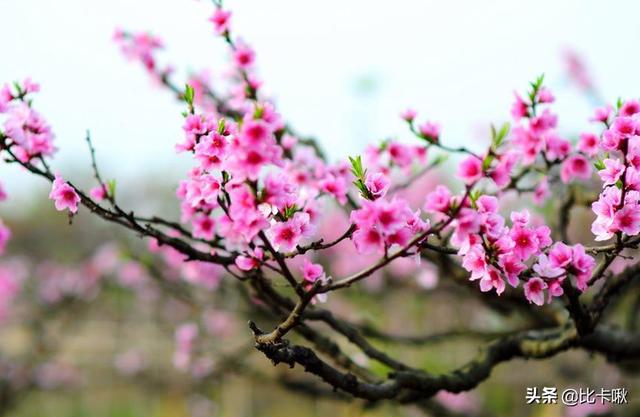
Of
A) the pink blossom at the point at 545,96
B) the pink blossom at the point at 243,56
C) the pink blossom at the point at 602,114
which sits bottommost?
the pink blossom at the point at 602,114

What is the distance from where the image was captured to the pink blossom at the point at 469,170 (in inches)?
65.9

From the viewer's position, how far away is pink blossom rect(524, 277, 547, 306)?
1.91 m

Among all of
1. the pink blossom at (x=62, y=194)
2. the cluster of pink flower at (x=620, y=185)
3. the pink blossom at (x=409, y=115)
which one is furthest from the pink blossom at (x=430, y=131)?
the pink blossom at (x=62, y=194)

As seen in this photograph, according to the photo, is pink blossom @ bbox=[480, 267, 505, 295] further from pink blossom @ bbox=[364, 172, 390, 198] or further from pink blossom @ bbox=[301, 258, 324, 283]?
pink blossom @ bbox=[301, 258, 324, 283]

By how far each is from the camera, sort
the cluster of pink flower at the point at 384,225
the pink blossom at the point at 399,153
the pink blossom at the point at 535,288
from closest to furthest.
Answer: the cluster of pink flower at the point at 384,225 → the pink blossom at the point at 535,288 → the pink blossom at the point at 399,153

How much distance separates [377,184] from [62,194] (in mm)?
1017

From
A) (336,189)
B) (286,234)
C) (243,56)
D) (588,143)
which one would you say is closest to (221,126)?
(286,234)

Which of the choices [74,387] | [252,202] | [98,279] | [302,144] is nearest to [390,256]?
[252,202]

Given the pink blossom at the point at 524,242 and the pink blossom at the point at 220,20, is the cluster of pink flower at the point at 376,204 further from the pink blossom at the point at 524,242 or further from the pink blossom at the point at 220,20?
the pink blossom at the point at 220,20

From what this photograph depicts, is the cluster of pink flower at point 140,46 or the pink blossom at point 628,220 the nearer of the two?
the pink blossom at point 628,220

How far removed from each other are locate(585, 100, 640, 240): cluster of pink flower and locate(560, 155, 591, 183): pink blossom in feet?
2.87

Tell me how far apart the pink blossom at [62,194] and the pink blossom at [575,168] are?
6.62 feet

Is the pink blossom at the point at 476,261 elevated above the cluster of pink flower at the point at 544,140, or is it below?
below

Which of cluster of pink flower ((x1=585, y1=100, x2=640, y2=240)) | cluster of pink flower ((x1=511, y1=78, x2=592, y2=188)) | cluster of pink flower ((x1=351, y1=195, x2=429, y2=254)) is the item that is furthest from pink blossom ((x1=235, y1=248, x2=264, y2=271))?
cluster of pink flower ((x1=511, y1=78, x2=592, y2=188))
